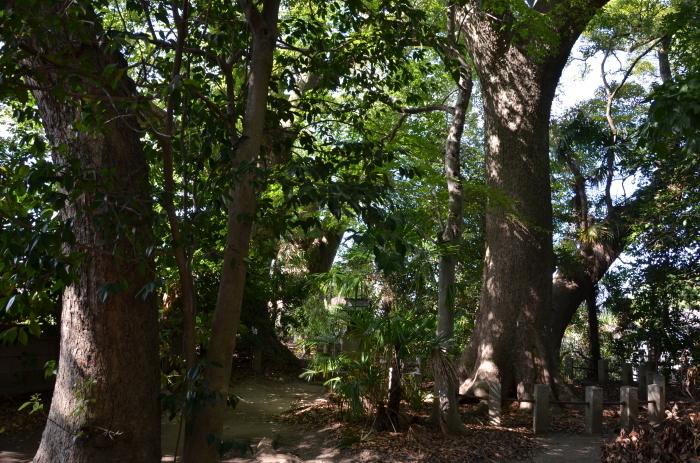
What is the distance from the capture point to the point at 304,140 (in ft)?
20.7

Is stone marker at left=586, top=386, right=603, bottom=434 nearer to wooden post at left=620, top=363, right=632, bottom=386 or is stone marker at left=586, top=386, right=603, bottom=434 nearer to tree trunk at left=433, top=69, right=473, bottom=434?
tree trunk at left=433, top=69, right=473, bottom=434

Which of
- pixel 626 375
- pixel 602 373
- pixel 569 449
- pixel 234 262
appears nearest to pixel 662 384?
pixel 569 449

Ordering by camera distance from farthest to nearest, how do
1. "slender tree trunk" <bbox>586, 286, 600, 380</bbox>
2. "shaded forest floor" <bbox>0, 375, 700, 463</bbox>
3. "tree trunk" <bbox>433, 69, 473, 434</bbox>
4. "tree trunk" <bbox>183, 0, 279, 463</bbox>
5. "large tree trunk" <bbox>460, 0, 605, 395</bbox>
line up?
"slender tree trunk" <bbox>586, 286, 600, 380</bbox> → "large tree trunk" <bbox>460, 0, 605, 395</bbox> → "tree trunk" <bbox>433, 69, 473, 434</bbox> → "shaded forest floor" <bbox>0, 375, 700, 463</bbox> → "tree trunk" <bbox>183, 0, 279, 463</bbox>

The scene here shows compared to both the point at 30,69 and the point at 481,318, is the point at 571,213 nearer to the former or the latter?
the point at 481,318

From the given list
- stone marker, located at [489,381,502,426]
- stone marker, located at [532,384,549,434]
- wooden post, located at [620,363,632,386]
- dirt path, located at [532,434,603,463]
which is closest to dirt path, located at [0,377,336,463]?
stone marker, located at [489,381,502,426]

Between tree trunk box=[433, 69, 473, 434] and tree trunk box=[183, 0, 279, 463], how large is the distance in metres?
3.52

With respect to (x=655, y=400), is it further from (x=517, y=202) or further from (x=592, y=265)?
(x=592, y=265)

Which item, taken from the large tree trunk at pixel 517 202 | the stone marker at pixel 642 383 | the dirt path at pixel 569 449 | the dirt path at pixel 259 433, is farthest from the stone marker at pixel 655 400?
the dirt path at pixel 259 433

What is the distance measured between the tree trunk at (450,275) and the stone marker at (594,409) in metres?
1.99

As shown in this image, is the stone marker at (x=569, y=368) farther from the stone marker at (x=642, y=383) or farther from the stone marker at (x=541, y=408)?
the stone marker at (x=541, y=408)

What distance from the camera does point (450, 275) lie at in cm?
927

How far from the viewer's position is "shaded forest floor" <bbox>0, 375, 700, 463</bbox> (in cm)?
791

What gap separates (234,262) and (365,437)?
443 centimetres

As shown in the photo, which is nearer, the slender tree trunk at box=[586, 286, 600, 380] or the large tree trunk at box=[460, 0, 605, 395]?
the large tree trunk at box=[460, 0, 605, 395]
